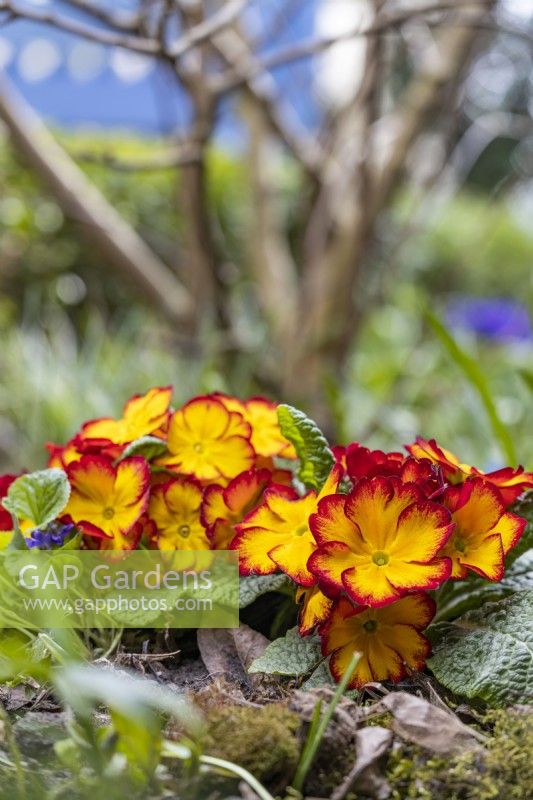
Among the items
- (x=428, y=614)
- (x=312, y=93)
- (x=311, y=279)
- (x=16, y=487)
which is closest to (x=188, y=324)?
(x=311, y=279)

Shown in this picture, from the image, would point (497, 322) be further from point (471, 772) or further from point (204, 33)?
point (471, 772)

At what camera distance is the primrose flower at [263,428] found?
2.78ft

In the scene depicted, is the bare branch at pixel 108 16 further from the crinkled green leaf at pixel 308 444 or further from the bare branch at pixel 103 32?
the crinkled green leaf at pixel 308 444

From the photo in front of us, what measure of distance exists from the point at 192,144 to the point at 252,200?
68cm

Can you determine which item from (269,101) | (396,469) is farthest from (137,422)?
(269,101)

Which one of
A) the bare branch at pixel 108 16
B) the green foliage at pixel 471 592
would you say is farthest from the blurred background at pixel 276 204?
the green foliage at pixel 471 592

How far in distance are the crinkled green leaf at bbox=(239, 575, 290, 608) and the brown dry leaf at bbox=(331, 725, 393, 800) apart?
181mm

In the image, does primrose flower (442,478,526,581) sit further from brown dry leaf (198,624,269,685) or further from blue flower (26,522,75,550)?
blue flower (26,522,75,550)

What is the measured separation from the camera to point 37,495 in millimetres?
741

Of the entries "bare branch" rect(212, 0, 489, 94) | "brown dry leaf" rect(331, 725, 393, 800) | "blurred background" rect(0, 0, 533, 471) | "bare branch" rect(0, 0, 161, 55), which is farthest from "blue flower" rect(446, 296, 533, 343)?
"brown dry leaf" rect(331, 725, 393, 800)

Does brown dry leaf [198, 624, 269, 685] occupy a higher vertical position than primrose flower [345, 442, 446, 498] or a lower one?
lower

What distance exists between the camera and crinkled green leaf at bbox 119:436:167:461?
0.78 meters

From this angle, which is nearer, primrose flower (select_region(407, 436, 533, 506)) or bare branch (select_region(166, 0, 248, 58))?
primrose flower (select_region(407, 436, 533, 506))

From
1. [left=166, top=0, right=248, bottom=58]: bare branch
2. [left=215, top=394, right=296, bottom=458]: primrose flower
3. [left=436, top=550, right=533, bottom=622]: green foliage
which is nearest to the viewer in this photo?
[left=436, top=550, right=533, bottom=622]: green foliage
